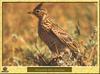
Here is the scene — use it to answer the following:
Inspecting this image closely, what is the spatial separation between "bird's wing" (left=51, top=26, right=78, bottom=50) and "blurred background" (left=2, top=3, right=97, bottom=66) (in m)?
0.05

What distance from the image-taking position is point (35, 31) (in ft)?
15.3

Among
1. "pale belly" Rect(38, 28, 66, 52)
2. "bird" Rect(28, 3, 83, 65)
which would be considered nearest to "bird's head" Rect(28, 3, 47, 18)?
"bird" Rect(28, 3, 83, 65)

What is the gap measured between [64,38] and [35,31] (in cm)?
36

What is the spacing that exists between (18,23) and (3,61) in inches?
19.3

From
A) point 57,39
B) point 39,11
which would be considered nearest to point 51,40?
point 57,39

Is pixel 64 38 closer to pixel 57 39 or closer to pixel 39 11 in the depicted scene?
pixel 57 39

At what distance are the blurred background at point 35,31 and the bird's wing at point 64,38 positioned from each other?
0.05m

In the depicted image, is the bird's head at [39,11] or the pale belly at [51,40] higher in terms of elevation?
the bird's head at [39,11]

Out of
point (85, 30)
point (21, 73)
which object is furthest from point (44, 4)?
point (21, 73)

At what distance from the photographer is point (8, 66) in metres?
4.64

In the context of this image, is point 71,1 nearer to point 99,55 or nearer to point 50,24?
point 50,24

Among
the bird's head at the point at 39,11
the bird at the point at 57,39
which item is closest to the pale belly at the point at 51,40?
the bird at the point at 57,39

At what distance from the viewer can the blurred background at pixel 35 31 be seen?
183 inches

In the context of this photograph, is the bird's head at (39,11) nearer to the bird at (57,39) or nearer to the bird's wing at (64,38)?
the bird at (57,39)
